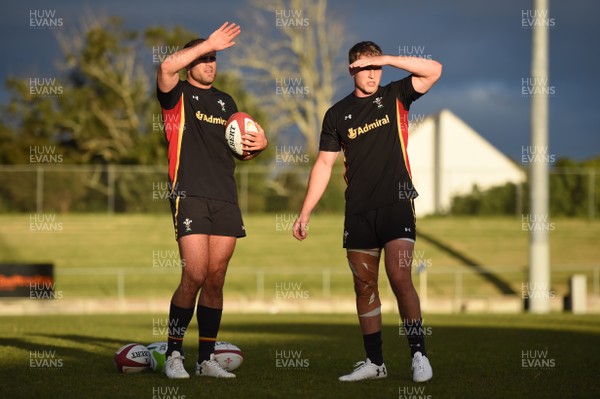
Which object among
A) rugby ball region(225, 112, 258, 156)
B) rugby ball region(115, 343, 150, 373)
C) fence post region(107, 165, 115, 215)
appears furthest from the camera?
fence post region(107, 165, 115, 215)

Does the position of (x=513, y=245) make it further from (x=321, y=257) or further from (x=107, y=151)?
(x=107, y=151)

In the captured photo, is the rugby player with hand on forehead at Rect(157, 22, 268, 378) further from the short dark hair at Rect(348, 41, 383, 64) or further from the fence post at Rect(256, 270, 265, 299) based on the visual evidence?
the fence post at Rect(256, 270, 265, 299)

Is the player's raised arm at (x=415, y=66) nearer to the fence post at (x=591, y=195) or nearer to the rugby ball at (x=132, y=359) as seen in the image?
the rugby ball at (x=132, y=359)

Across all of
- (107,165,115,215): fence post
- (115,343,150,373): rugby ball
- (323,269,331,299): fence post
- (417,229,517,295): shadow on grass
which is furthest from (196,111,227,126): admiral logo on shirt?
(107,165,115,215): fence post

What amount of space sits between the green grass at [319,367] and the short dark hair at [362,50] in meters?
2.46

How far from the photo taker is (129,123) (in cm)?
5206

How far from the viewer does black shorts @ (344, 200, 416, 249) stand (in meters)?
7.02

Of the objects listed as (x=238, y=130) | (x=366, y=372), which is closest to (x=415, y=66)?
(x=238, y=130)

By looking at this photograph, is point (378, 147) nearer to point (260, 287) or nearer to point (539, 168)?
point (539, 168)

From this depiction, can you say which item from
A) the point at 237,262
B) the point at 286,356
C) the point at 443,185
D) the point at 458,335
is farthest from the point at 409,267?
the point at 443,185

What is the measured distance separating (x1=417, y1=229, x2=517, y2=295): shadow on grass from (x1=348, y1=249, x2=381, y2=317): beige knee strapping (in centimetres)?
2050

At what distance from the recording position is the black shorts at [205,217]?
24.1 ft

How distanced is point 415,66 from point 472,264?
25476mm

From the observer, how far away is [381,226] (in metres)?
7.06
